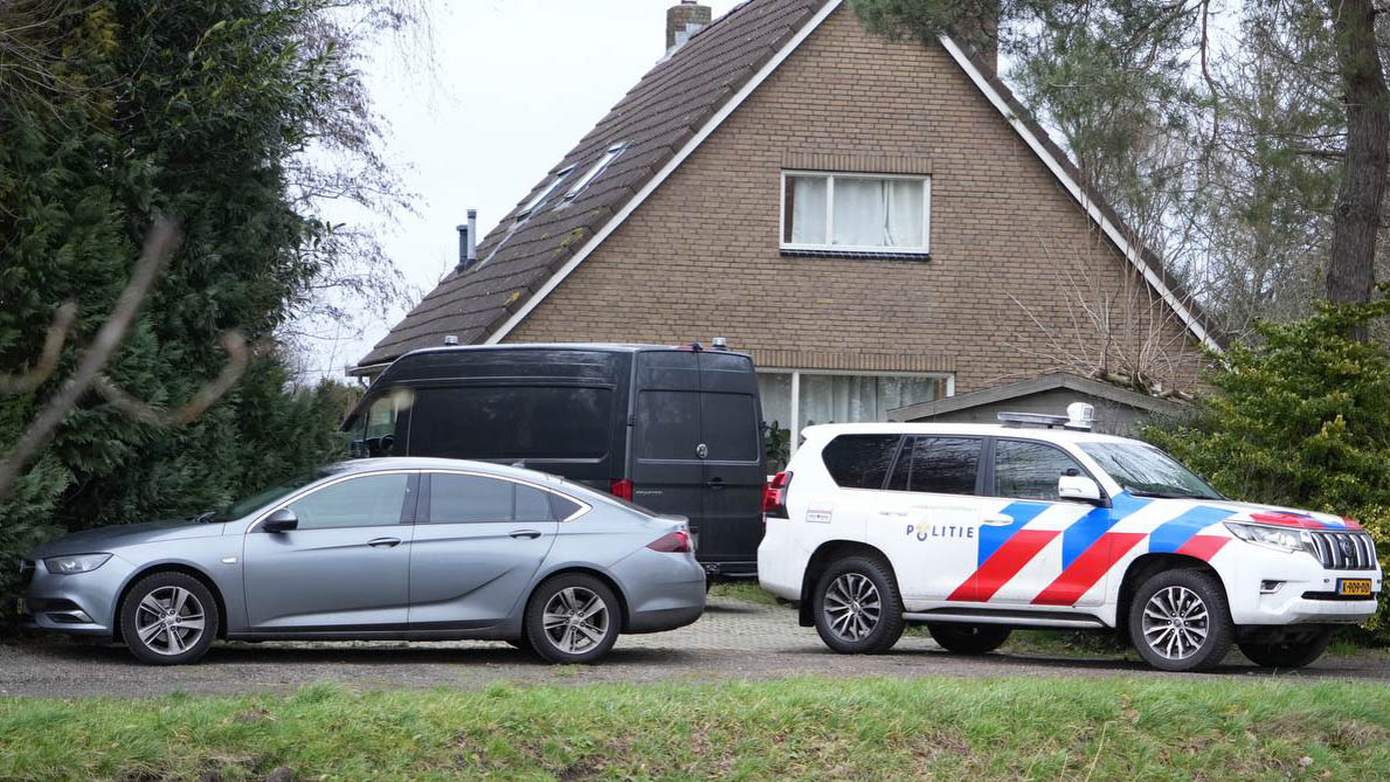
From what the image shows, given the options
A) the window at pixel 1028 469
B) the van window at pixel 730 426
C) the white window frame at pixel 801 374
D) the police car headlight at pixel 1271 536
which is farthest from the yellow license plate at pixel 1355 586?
the white window frame at pixel 801 374

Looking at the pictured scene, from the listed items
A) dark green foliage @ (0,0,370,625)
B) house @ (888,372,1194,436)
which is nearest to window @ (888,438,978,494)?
house @ (888,372,1194,436)

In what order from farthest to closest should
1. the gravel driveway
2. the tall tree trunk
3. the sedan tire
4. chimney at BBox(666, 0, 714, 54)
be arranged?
chimney at BBox(666, 0, 714, 54)
the tall tree trunk
the sedan tire
the gravel driveway

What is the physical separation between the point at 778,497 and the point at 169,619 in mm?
4941

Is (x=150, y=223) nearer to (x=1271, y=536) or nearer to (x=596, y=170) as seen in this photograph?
(x=1271, y=536)

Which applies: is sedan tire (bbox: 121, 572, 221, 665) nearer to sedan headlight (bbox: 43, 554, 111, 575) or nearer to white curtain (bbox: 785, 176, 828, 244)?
sedan headlight (bbox: 43, 554, 111, 575)

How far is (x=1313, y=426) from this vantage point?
15.8 m

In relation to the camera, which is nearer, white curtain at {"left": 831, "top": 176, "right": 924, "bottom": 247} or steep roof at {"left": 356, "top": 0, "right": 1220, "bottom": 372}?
steep roof at {"left": 356, "top": 0, "right": 1220, "bottom": 372}

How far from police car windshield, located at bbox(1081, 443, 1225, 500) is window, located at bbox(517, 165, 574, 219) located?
52.3 ft

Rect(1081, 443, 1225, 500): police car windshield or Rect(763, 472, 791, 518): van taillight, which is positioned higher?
Rect(1081, 443, 1225, 500): police car windshield

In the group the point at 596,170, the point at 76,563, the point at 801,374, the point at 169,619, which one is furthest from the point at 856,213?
the point at 76,563

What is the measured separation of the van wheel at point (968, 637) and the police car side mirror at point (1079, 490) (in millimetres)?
2053

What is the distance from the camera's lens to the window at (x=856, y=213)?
23891 mm

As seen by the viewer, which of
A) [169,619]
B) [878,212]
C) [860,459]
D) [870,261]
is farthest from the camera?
[878,212]

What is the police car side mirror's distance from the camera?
13.3 metres
